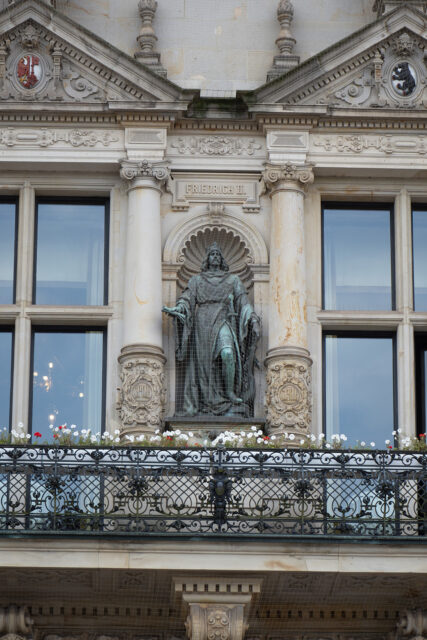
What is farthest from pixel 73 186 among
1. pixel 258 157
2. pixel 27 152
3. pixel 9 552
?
pixel 9 552

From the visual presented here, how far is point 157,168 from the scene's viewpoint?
22656mm

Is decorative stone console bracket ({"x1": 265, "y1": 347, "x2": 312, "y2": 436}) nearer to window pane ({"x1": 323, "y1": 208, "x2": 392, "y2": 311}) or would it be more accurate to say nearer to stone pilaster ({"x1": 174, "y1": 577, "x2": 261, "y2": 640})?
window pane ({"x1": 323, "y1": 208, "x2": 392, "y2": 311})

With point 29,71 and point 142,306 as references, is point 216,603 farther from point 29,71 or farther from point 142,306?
point 29,71

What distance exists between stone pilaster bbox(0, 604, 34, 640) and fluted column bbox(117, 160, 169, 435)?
2.71 metres

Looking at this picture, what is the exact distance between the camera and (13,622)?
19547 mm

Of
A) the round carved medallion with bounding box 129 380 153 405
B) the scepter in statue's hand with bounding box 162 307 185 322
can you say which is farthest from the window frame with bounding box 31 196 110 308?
the round carved medallion with bounding box 129 380 153 405

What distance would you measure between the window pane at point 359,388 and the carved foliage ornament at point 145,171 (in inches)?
103

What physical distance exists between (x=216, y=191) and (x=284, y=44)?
2034 mm

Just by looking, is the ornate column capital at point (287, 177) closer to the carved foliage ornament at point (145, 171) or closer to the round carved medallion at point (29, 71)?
the carved foliage ornament at point (145, 171)

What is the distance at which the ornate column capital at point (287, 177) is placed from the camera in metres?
22.7

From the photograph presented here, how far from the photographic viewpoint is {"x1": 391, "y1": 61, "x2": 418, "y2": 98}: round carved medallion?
23.2 meters

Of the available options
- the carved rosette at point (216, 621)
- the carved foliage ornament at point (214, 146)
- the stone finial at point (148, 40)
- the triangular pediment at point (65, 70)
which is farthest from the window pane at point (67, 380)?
the carved rosette at point (216, 621)

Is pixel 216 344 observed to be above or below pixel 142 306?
below

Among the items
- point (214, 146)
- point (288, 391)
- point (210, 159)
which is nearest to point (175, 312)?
point (288, 391)
